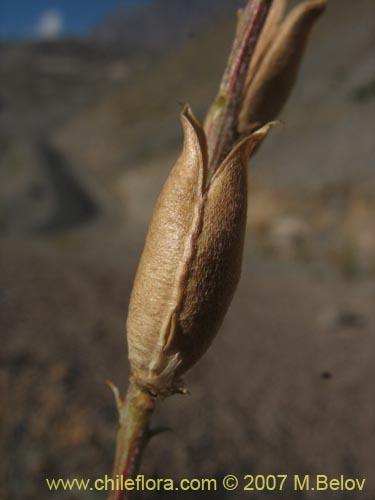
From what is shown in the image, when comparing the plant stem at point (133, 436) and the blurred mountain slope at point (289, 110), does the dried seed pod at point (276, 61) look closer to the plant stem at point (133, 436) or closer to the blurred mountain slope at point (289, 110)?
the plant stem at point (133, 436)

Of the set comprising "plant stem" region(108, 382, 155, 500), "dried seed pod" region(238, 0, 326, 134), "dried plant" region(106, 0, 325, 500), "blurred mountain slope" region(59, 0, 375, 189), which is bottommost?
"blurred mountain slope" region(59, 0, 375, 189)

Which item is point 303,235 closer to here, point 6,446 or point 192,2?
point 192,2

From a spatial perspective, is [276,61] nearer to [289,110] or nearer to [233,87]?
[233,87]

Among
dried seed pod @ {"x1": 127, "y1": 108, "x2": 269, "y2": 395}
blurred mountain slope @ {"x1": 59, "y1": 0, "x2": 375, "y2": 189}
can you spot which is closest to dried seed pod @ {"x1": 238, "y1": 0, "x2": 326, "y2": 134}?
dried seed pod @ {"x1": 127, "y1": 108, "x2": 269, "y2": 395}

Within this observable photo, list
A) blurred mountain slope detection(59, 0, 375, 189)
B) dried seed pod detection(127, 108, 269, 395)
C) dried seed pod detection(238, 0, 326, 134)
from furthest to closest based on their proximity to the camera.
→ 1. blurred mountain slope detection(59, 0, 375, 189)
2. dried seed pod detection(238, 0, 326, 134)
3. dried seed pod detection(127, 108, 269, 395)

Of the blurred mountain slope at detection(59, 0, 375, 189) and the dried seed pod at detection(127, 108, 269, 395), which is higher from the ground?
the dried seed pod at detection(127, 108, 269, 395)

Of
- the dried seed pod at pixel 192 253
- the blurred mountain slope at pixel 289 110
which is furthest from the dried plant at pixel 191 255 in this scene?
the blurred mountain slope at pixel 289 110

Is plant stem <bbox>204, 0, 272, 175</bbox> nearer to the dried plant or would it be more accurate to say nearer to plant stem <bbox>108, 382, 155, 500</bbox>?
the dried plant

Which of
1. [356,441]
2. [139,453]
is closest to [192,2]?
[356,441]
